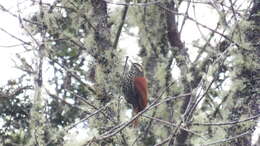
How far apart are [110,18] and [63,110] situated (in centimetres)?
144

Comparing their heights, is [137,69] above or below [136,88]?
above

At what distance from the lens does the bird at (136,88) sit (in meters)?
3.90

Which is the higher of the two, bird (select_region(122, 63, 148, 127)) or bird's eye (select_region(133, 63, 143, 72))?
bird's eye (select_region(133, 63, 143, 72))

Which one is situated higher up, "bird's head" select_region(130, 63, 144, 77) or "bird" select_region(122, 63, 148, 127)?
"bird's head" select_region(130, 63, 144, 77)

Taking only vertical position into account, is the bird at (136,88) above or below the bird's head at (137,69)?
below

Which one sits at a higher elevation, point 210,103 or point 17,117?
point 17,117

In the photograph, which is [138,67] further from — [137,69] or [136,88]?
[136,88]

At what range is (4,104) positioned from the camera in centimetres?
450

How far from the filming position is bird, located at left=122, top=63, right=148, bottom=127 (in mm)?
3900

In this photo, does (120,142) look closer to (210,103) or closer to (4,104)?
(210,103)

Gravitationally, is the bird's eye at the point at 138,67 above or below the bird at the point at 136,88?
above

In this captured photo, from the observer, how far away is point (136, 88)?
4012mm

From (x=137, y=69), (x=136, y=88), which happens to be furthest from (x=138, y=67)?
(x=136, y=88)

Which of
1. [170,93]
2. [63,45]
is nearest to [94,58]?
[170,93]
